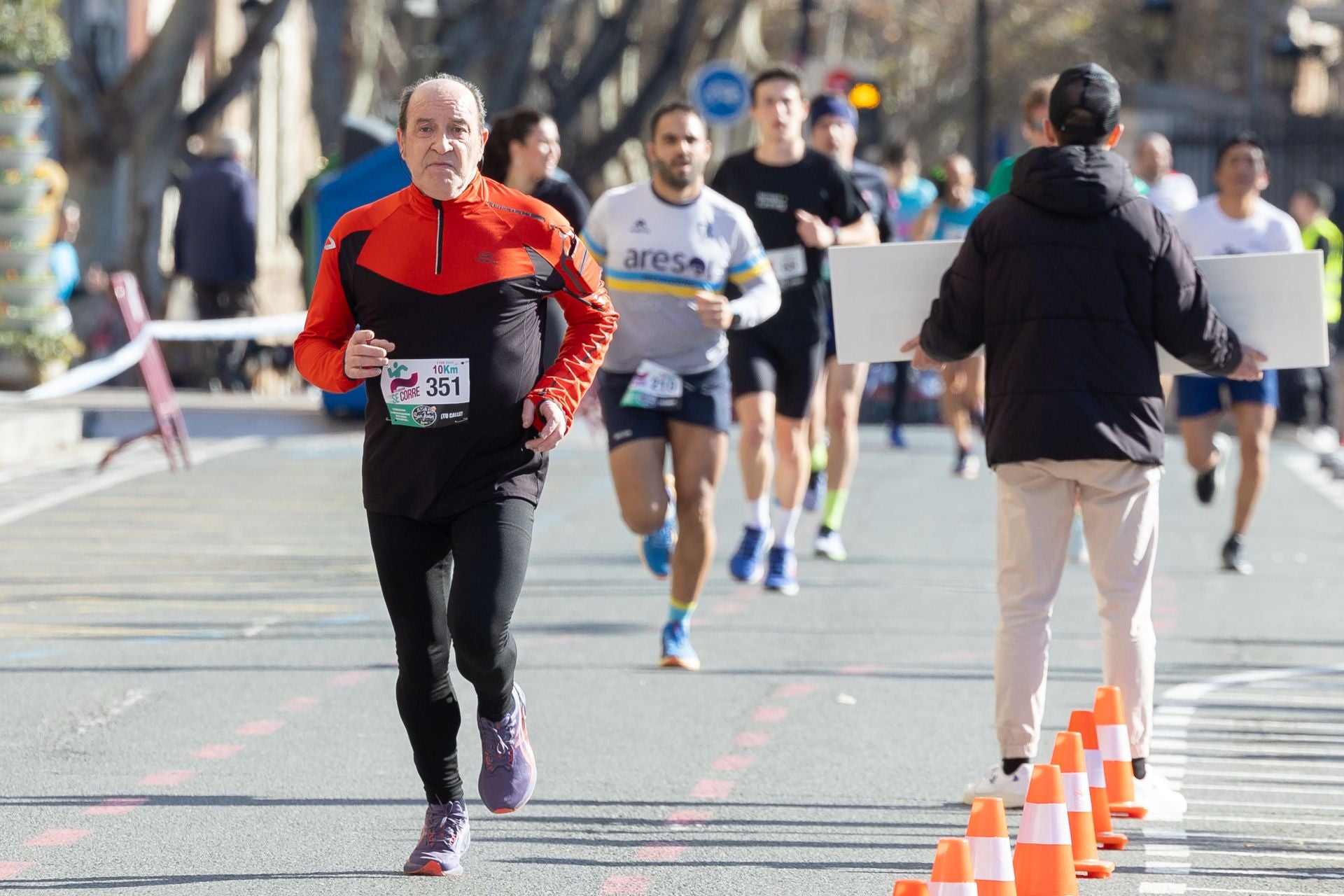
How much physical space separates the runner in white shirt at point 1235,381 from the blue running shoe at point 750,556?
2259 millimetres

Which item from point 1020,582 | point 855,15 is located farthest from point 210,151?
point 855,15

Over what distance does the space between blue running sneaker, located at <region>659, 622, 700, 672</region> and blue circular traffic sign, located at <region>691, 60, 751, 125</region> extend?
1423 centimetres

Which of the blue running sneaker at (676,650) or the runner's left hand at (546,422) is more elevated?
the runner's left hand at (546,422)

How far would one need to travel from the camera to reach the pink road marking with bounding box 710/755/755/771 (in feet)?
23.2

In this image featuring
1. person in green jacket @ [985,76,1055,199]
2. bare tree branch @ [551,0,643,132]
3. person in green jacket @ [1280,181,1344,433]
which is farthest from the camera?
bare tree branch @ [551,0,643,132]

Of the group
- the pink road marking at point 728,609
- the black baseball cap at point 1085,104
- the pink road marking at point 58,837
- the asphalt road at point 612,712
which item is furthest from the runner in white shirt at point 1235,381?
the pink road marking at point 58,837

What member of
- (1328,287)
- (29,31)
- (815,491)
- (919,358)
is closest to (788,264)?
(815,491)

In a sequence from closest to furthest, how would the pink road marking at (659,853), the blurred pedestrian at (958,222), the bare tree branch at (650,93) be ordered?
the pink road marking at (659,853), the blurred pedestrian at (958,222), the bare tree branch at (650,93)

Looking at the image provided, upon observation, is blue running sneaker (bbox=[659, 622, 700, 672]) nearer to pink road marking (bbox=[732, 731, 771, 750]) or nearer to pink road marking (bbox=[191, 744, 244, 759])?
pink road marking (bbox=[732, 731, 771, 750])

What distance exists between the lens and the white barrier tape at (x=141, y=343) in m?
14.9

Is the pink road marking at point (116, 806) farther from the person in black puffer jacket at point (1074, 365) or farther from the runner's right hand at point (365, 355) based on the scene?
the person in black puffer jacket at point (1074, 365)

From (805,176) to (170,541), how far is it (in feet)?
12.3

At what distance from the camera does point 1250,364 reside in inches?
264

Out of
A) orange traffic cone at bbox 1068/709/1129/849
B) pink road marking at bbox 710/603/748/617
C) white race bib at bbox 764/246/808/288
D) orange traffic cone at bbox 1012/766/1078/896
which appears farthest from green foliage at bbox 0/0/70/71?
orange traffic cone at bbox 1012/766/1078/896
